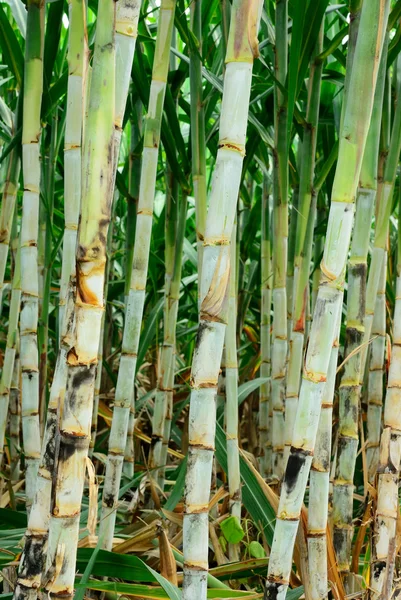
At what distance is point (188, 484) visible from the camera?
0.57 m

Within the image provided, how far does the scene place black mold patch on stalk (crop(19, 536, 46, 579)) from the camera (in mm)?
597

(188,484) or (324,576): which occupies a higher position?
(188,484)

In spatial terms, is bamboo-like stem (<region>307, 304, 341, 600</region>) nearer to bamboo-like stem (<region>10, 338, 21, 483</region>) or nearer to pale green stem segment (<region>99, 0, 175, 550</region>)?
pale green stem segment (<region>99, 0, 175, 550</region>)

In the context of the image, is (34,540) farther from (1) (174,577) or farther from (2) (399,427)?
(2) (399,427)

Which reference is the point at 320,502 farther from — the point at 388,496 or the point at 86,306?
the point at 86,306

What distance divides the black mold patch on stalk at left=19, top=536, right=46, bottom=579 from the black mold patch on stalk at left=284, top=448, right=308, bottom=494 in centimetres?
22

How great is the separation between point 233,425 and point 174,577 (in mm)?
209

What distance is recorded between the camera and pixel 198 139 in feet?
2.95

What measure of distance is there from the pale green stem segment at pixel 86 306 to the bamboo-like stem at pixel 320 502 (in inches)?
11.2

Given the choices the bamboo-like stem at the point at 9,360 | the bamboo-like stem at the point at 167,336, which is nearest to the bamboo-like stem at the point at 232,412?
the bamboo-like stem at the point at 167,336

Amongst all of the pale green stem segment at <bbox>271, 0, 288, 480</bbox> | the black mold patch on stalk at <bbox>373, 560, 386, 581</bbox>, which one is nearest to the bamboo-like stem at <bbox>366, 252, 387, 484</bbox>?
the pale green stem segment at <bbox>271, 0, 288, 480</bbox>

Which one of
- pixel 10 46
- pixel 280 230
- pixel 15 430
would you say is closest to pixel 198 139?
pixel 280 230

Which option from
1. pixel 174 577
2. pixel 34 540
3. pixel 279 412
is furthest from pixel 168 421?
pixel 34 540

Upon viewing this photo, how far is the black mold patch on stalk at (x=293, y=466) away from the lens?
592mm
